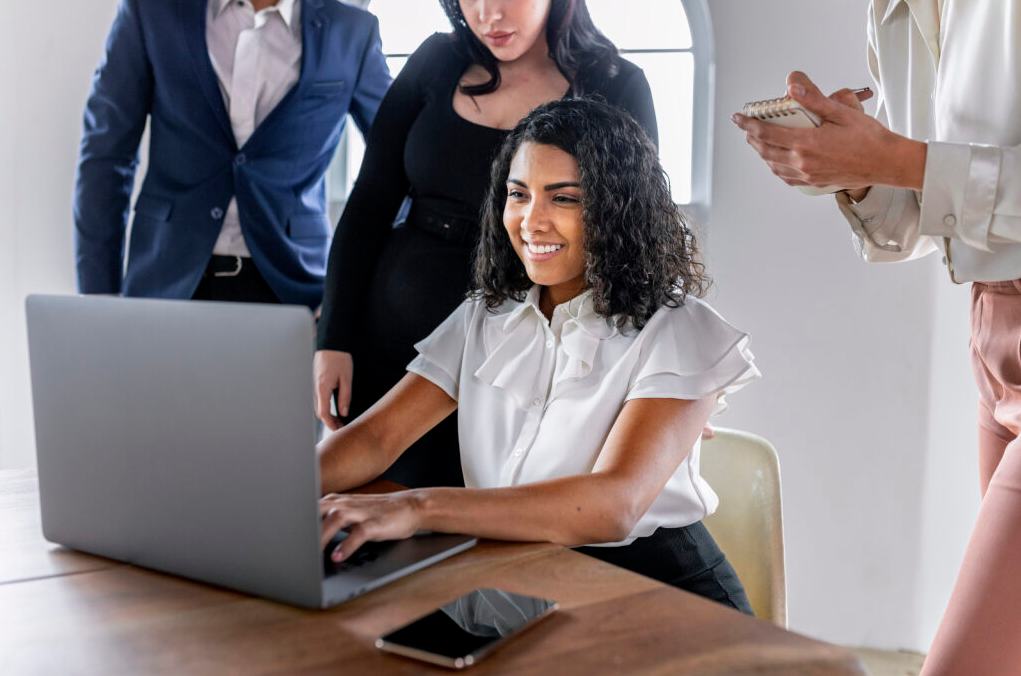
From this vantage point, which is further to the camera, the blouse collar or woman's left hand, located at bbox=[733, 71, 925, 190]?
the blouse collar

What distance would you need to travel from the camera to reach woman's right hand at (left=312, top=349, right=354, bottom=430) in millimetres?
2096

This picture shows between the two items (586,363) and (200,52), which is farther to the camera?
(200,52)

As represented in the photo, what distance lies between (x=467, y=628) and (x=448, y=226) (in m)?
1.30

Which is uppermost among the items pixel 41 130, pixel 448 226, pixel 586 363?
pixel 41 130

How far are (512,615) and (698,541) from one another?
74cm

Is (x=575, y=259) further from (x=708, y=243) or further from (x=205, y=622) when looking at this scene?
(x=708, y=243)

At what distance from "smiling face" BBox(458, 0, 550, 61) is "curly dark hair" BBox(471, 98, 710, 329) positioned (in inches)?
9.9

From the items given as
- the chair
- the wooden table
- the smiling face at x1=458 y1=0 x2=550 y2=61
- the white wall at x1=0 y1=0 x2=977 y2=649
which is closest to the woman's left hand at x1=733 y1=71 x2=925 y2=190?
the chair

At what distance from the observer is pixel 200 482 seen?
99cm

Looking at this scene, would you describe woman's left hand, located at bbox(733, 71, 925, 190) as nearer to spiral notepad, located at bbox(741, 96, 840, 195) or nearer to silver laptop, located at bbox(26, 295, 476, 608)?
spiral notepad, located at bbox(741, 96, 840, 195)

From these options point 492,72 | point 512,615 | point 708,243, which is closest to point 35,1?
point 492,72

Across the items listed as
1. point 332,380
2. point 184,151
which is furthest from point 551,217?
point 184,151

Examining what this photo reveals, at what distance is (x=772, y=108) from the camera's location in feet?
4.52

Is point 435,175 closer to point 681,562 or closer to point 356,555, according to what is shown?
point 681,562
